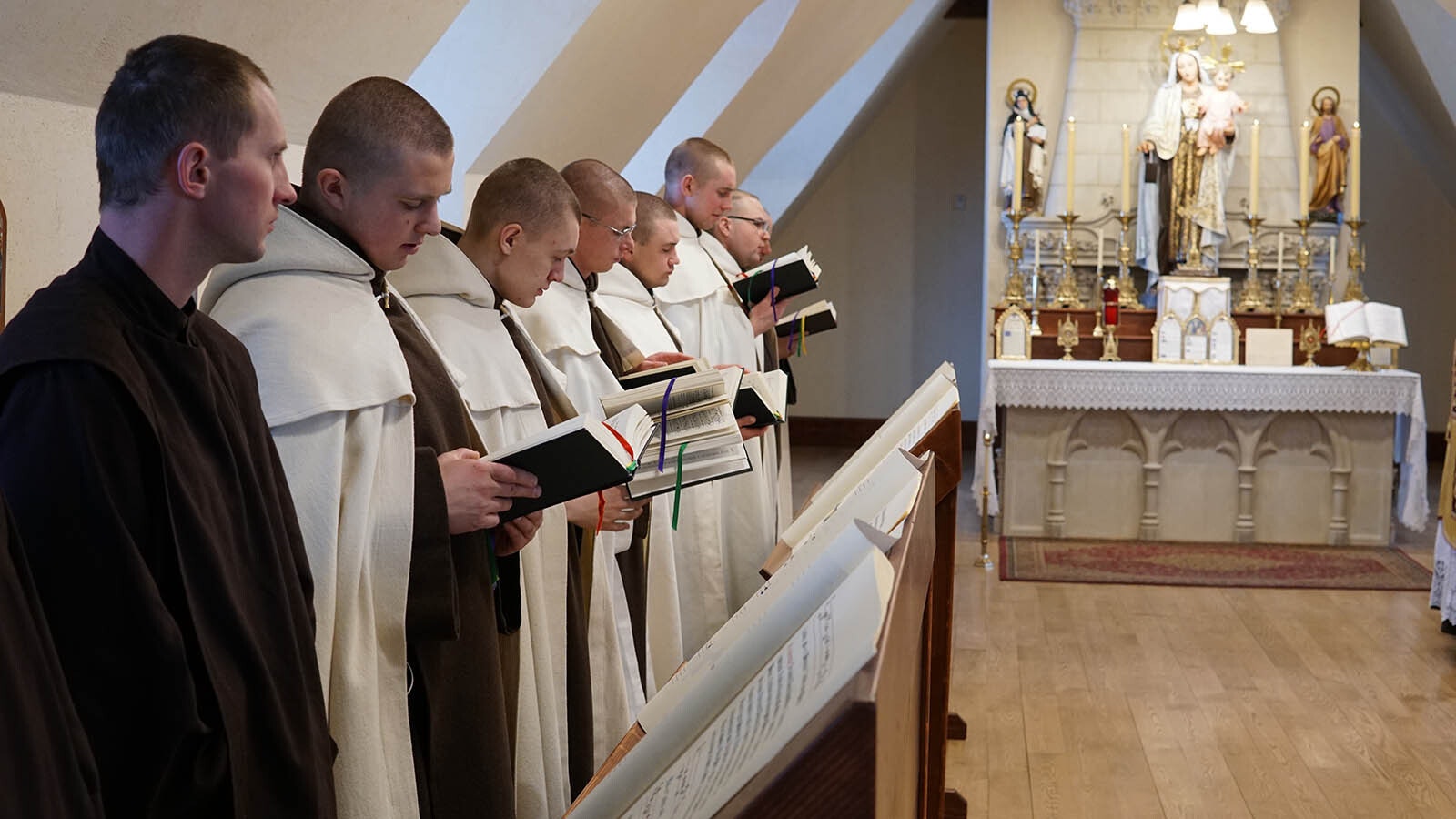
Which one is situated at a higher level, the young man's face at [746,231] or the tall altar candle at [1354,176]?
the tall altar candle at [1354,176]

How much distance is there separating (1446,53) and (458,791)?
9766mm

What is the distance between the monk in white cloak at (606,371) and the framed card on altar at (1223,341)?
6.32 metres

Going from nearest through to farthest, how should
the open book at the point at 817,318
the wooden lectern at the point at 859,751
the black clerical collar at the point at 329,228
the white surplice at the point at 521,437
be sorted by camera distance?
the wooden lectern at the point at 859,751, the black clerical collar at the point at 329,228, the white surplice at the point at 521,437, the open book at the point at 817,318

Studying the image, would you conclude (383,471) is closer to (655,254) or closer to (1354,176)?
(655,254)

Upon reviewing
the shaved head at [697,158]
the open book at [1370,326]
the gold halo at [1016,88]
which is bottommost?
the open book at [1370,326]

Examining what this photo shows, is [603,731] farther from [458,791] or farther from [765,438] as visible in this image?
[765,438]

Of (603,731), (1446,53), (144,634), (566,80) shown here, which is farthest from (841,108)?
(144,634)

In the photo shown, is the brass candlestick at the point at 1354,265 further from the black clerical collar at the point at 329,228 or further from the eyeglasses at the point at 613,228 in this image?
the black clerical collar at the point at 329,228

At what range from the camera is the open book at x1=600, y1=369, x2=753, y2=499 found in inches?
114

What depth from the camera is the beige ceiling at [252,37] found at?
7.80ft

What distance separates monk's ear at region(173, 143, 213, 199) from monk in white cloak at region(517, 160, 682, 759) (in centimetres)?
154

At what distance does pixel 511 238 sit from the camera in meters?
2.90

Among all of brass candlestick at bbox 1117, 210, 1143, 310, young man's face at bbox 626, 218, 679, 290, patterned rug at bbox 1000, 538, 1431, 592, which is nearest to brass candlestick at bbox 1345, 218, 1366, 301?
brass candlestick at bbox 1117, 210, 1143, 310

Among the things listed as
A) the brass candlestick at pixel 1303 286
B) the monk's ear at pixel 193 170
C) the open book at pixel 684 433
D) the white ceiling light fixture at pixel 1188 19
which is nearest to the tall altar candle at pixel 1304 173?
the brass candlestick at pixel 1303 286
